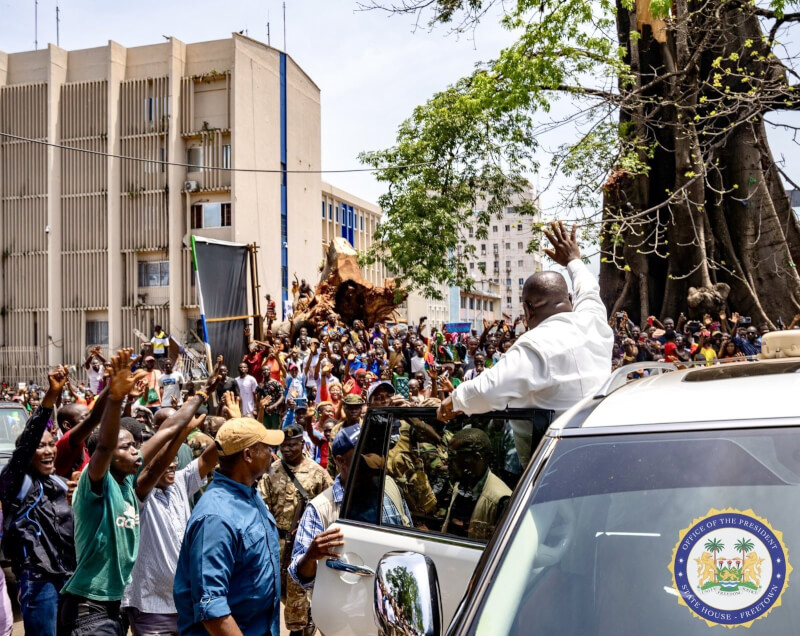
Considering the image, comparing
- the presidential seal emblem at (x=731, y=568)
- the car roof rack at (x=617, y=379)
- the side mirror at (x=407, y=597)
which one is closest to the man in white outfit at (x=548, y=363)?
the car roof rack at (x=617, y=379)

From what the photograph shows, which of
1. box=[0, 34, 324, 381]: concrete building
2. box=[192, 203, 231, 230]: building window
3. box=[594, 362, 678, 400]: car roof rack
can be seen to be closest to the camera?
box=[594, 362, 678, 400]: car roof rack

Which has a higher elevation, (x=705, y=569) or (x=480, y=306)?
(x=480, y=306)

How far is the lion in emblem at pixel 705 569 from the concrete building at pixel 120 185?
115 feet

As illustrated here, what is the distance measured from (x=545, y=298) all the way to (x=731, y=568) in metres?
2.08

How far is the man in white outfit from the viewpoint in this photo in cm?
329


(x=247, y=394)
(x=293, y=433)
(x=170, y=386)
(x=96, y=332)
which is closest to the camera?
(x=293, y=433)

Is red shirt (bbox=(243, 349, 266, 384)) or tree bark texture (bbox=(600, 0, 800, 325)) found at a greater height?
tree bark texture (bbox=(600, 0, 800, 325))

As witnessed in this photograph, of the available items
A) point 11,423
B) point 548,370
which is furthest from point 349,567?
point 11,423

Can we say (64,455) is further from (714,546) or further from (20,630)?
(714,546)

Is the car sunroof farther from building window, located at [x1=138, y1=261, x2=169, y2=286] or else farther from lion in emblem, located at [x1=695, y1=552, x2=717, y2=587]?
building window, located at [x1=138, y1=261, x2=169, y2=286]

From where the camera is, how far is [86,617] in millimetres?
4090

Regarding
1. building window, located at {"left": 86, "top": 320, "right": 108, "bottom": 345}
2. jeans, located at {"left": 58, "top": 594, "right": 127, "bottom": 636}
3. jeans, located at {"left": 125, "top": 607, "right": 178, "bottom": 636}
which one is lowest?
jeans, located at {"left": 125, "top": 607, "right": 178, "bottom": 636}

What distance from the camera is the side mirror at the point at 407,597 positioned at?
7.14 ft

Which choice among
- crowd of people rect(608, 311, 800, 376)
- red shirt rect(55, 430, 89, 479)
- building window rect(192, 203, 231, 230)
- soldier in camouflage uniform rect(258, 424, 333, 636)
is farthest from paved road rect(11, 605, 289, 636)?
building window rect(192, 203, 231, 230)
